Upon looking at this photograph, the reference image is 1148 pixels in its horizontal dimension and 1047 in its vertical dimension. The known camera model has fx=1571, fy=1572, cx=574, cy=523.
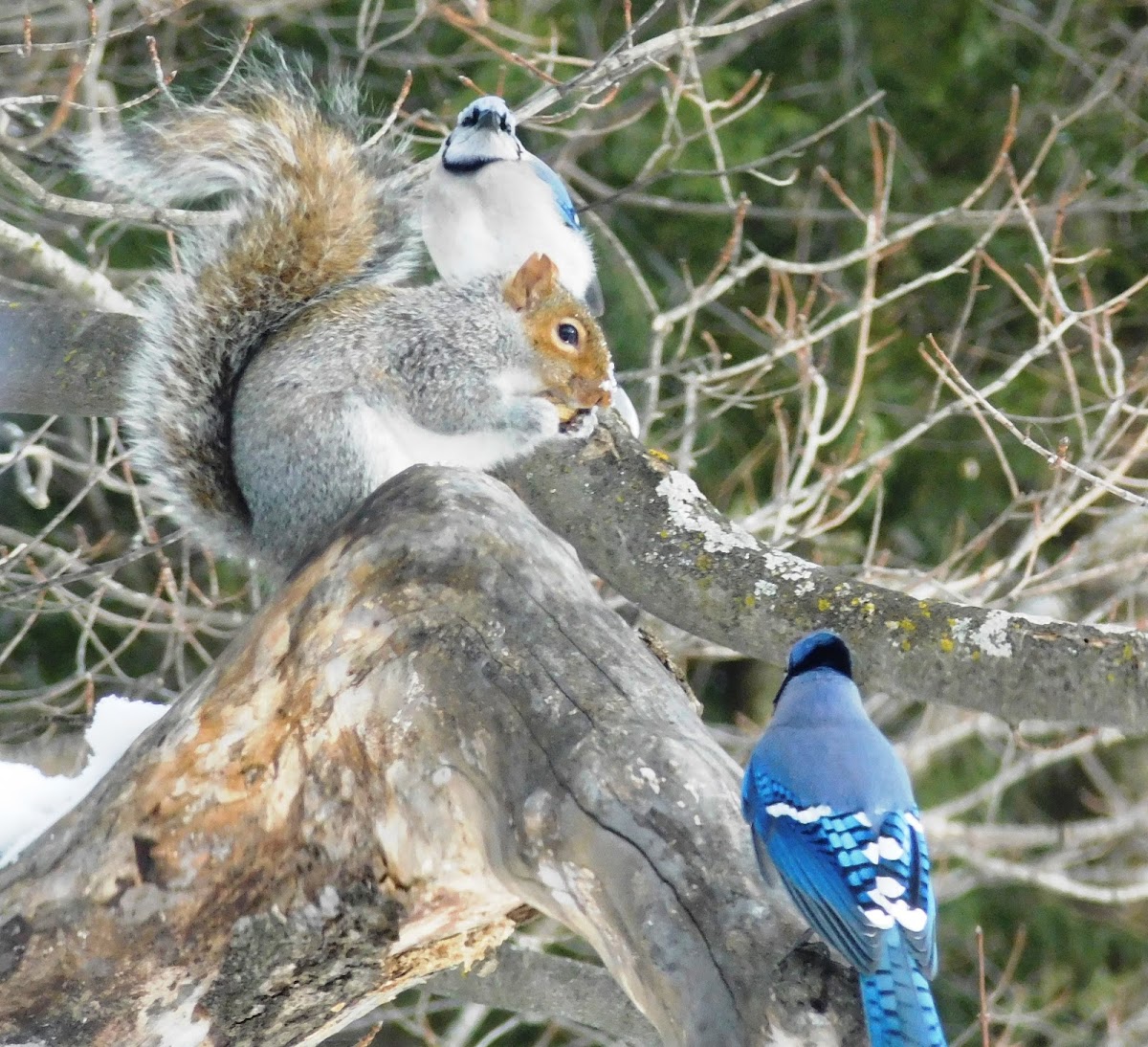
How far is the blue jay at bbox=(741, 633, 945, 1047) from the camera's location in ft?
4.37

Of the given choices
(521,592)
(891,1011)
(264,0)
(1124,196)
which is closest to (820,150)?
(1124,196)

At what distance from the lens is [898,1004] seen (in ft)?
4.30

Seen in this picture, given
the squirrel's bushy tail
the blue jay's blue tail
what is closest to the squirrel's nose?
the squirrel's bushy tail

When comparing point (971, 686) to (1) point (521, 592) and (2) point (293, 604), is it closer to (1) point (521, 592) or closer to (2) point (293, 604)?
(1) point (521, 592)

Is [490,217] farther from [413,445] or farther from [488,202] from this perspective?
[413,445]

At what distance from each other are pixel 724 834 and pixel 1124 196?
3.56 metres

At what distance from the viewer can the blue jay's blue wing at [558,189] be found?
3.38 metres

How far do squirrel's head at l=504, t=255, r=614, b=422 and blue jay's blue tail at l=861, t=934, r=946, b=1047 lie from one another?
1.25m

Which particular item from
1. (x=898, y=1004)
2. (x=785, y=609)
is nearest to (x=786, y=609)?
(x=785, y=609)

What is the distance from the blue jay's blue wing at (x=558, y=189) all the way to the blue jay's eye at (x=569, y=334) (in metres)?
0.98

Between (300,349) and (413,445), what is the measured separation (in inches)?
9.0

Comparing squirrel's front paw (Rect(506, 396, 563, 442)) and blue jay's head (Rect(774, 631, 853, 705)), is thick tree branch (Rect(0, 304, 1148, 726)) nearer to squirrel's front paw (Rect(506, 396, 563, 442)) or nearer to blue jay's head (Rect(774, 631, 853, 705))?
squirrel's front paw (Rect(506, 396, 563, 442))

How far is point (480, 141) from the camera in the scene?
327 centimetres

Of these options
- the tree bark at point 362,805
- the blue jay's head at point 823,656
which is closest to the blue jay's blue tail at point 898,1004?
the tree bark at point 362,805
